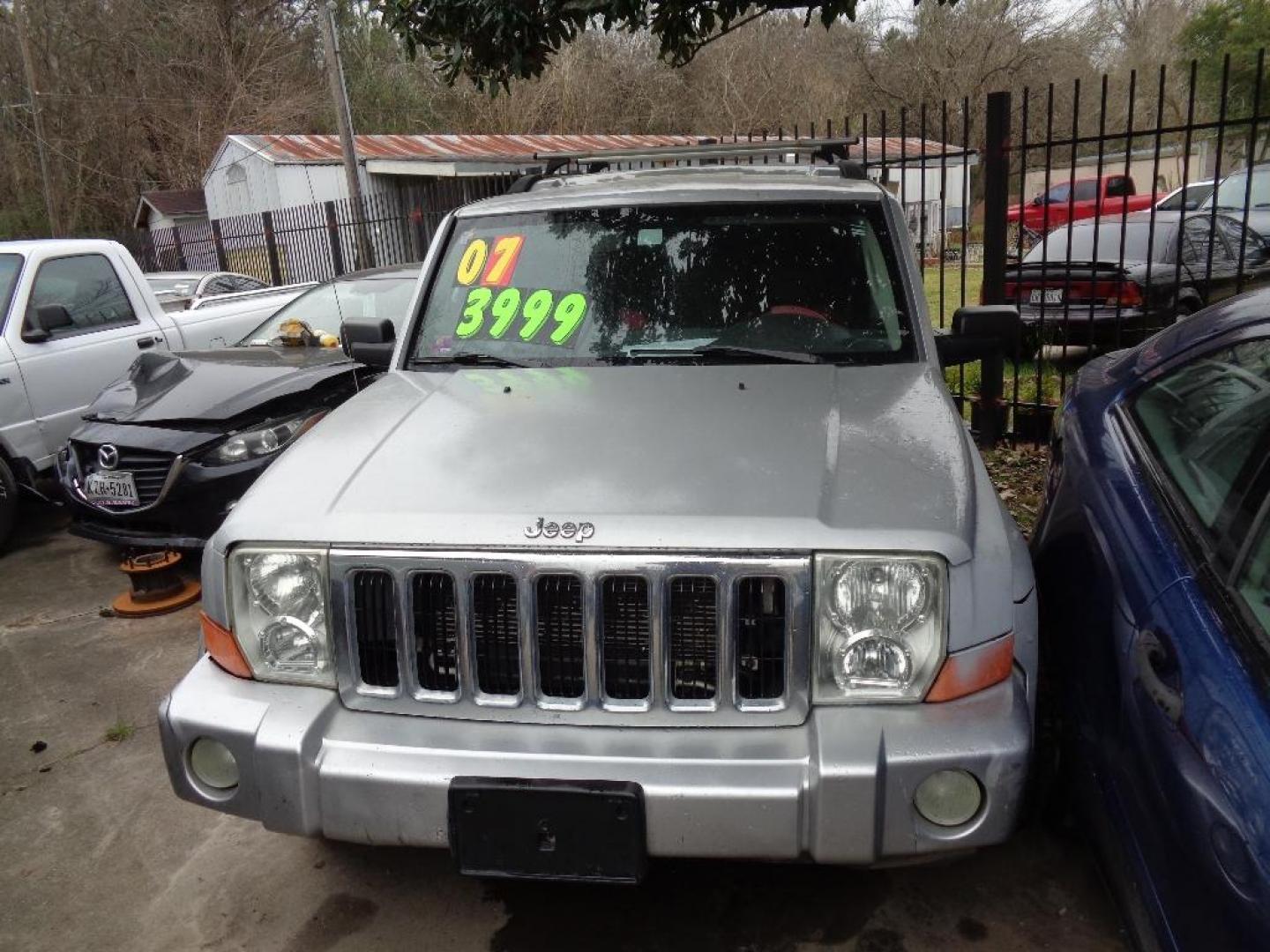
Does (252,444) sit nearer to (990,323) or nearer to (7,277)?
(7,277)

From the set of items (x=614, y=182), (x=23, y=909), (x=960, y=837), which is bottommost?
(x=23, y=909)

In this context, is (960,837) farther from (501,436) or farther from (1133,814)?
(501,436)

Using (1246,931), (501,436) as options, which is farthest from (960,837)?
(501,436)

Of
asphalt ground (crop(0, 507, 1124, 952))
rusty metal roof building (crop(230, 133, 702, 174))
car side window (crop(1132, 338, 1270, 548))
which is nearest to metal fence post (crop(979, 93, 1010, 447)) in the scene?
car side window (crop(1132, 338, 1270, 548))

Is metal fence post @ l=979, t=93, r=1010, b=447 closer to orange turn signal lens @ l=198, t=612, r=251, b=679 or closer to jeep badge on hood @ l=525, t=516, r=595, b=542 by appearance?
jeep badge on hood @ l=525, t=516, r=595, b=542

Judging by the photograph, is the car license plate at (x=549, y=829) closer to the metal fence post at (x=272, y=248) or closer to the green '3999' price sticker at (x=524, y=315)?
the green '3999' price sticker at (x=524, y=315)

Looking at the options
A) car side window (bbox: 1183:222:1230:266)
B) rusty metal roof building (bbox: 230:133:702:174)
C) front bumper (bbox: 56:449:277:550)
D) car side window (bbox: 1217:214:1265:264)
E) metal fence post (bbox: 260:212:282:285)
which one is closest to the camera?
front bumper (bbox: 56:449:277:550)

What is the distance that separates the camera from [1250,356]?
2.47 metres

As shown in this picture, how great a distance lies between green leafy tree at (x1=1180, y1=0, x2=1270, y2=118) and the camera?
2689 cm

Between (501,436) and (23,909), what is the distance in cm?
196

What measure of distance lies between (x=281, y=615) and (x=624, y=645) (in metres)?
0.86

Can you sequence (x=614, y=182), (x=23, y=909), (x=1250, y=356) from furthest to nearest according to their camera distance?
(x=614, y=182) < (x=23, y=909) < (x=1250, y=356)

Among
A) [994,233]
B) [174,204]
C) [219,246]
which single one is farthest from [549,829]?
[174,204]

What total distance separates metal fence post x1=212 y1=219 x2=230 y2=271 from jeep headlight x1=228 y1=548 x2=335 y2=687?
52.3 feet
